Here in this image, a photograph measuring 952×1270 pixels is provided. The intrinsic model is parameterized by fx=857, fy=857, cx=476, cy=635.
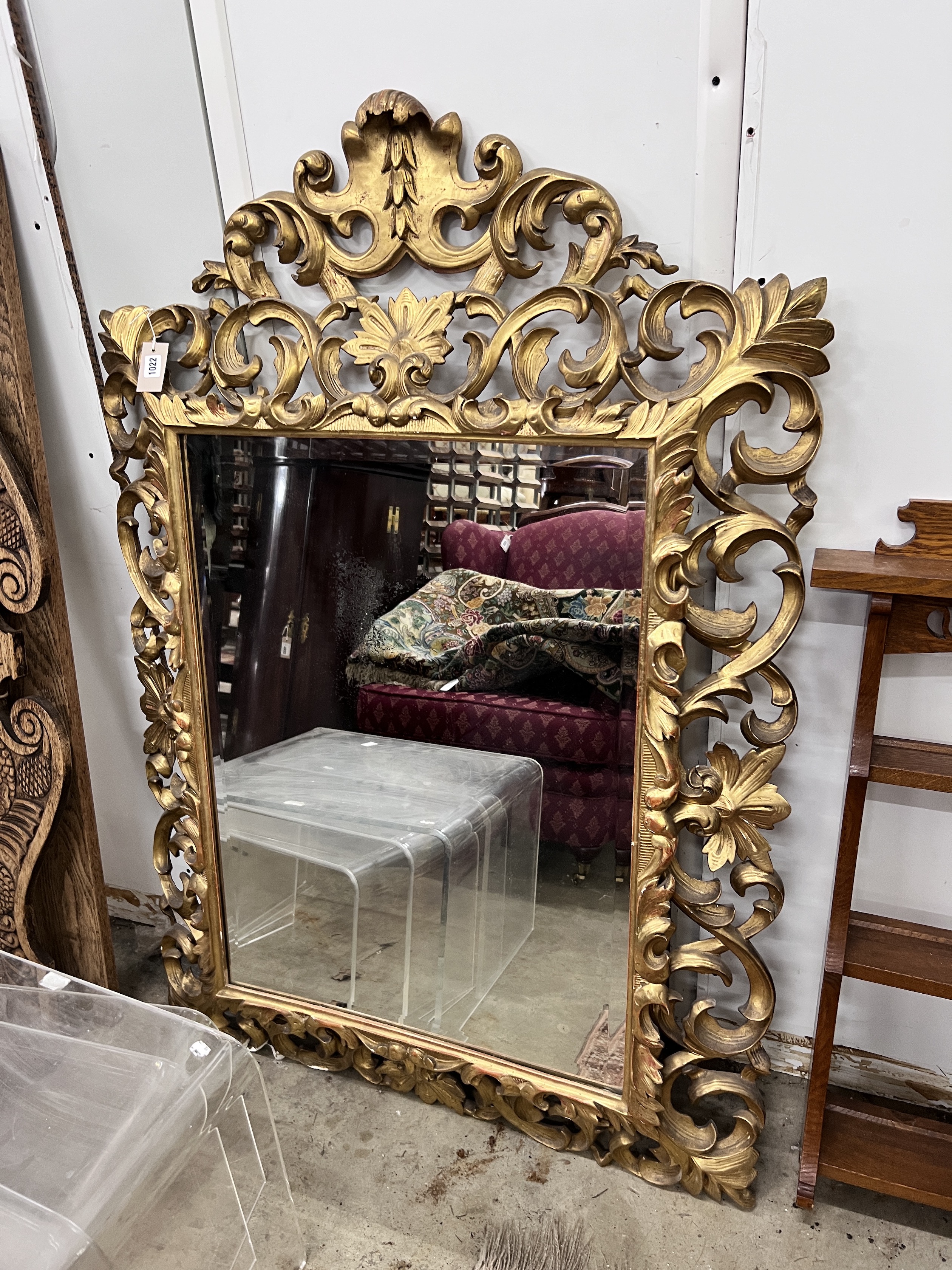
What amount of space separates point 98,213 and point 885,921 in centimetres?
165

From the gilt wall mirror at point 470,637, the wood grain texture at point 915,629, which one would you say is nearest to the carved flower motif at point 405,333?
the gilt wall mirror at point 470,637

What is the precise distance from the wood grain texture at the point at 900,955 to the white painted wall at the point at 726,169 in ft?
0.41

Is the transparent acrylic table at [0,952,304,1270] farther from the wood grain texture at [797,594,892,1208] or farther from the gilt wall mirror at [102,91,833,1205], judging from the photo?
the wood grain texture at [797,594,892,1208]

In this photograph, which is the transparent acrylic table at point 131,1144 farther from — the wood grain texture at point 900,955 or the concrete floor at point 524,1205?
the wood grain texture at point 900,955

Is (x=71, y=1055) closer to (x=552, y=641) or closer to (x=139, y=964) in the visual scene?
(x=139, y=964)

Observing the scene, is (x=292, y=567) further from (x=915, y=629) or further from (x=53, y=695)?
(x=915, y=629)

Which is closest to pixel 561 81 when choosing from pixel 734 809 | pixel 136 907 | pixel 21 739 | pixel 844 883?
pixel 734 809

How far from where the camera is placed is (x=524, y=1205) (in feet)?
4.05

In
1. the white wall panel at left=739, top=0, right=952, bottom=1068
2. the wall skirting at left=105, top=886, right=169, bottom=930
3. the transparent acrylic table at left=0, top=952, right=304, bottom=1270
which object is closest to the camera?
the transparent acrylic table at left=0, top=952, right=304, bottom=1270

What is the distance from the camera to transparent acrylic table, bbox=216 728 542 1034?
53.0 inches

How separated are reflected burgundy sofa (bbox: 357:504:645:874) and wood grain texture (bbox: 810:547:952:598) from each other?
0.24m

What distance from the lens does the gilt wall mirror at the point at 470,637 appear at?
1.14 m

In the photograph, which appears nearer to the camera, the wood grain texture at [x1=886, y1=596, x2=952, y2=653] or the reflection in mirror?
the wood grain texture at [x1=886, y1=596, x2=952, y2=653]

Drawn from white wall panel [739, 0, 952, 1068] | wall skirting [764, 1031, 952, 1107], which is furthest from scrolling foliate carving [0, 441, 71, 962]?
wall skirting [764, 1031, 952, 1107]
